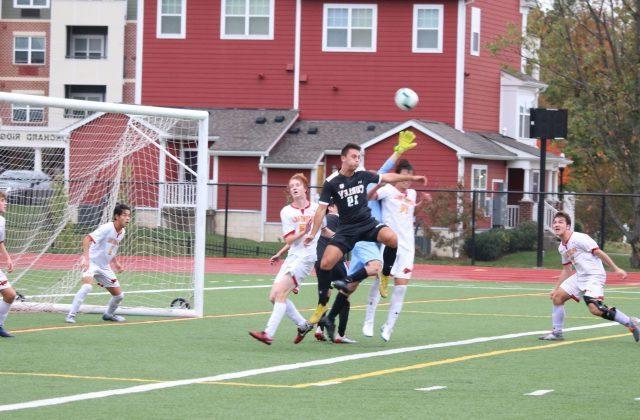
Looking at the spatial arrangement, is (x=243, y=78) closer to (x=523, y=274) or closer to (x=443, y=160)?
(x=443, y=160)

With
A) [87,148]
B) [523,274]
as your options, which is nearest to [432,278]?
[523,274]

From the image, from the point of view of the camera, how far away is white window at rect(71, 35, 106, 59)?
67.4 metres

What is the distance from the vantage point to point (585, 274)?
15.5 m

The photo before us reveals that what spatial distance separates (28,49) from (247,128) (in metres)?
26.6

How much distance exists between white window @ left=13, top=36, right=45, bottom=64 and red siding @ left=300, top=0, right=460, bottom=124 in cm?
2646

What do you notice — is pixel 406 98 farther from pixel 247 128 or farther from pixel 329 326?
pixel 329 326

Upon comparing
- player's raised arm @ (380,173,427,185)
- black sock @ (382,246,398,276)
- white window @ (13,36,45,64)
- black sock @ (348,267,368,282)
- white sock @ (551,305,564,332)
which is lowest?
white sock @ (551,305,564,332)

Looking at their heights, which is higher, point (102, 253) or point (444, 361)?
point (102, 253)

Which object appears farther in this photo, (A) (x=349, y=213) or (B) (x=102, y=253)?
(B) (x=102, y=253)

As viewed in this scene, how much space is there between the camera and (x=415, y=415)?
987 cm

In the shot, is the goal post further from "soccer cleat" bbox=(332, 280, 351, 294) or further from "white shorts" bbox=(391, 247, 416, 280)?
"soccer cleat" bbox=(332, 280, 351, 294)

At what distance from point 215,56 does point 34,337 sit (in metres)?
32.1

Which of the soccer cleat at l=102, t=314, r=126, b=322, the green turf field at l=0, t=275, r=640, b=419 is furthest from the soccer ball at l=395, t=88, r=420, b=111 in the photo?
the soccer cleat at l=102, t=314, r=126, b=322

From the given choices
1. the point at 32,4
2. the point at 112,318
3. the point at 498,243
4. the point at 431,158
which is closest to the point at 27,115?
the point at 112,318
